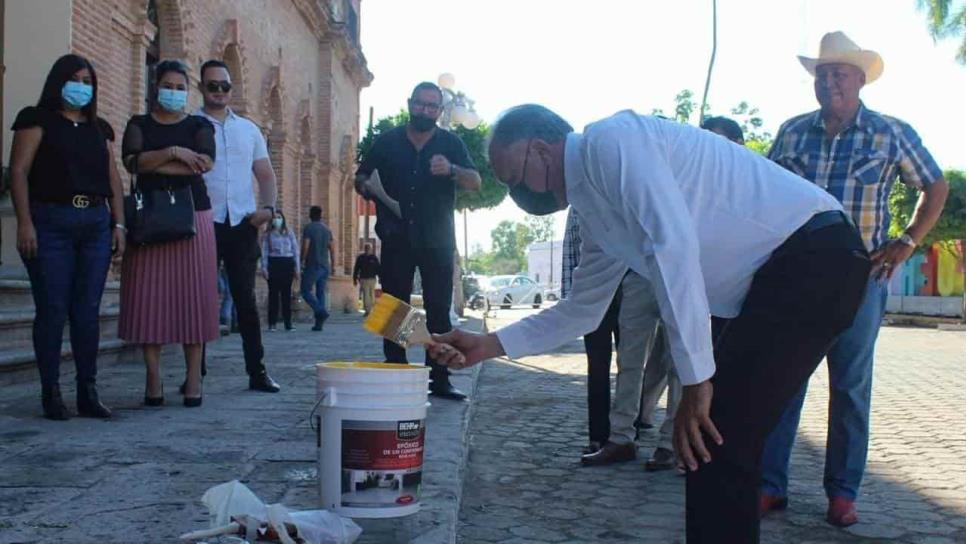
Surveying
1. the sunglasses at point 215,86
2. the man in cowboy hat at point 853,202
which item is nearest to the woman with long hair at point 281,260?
the sunglasses at point 215,86

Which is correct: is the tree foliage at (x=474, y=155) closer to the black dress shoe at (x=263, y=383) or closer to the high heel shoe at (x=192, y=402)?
the black dress shoe at (x=263, y=383)

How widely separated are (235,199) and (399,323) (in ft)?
10.3

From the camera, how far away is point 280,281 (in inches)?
535

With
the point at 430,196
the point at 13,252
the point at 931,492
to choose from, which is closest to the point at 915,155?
the point at 931,492

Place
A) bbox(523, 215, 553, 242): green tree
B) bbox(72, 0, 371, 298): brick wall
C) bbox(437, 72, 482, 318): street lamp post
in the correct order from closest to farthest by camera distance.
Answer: bbox(72, 0, 371, 298): brick wall < bbox(437, 72, 482, 318): street lamp post < bbox(523, 215, 553, 242): green tree

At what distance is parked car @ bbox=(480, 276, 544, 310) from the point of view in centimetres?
4584

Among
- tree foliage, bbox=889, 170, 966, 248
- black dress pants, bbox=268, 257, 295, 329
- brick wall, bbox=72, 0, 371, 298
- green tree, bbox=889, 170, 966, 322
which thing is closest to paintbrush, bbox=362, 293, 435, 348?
brick wall, bbox=72, 0, 371, 298

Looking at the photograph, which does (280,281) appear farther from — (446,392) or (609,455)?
(609,455)

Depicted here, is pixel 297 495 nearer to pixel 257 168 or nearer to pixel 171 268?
pixel 171 268

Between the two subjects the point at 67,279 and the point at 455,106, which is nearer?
the point at 67,279

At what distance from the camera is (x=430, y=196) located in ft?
20.5

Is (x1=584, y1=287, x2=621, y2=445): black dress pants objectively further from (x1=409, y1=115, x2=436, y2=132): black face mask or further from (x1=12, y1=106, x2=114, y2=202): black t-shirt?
(x1=12, y1=106, x2=114, y2=202): black t-shirt

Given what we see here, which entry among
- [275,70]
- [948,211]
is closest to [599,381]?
[275,70]

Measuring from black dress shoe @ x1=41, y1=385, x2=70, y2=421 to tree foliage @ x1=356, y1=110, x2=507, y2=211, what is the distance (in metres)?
18.9
